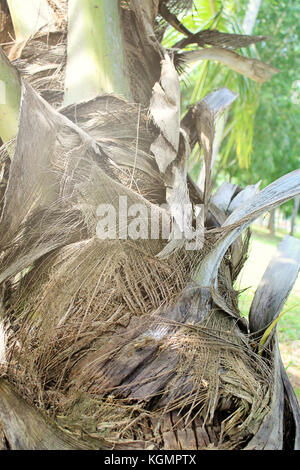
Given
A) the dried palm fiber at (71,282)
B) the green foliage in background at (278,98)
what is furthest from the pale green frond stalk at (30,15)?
the green foliage in background at (278,98)

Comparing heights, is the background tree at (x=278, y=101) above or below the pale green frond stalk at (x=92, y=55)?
above

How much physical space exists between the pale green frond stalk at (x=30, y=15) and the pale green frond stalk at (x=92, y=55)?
173mm

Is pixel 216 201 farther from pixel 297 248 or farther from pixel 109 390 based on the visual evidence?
pixel 109 390

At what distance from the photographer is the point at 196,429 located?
120 centimetres

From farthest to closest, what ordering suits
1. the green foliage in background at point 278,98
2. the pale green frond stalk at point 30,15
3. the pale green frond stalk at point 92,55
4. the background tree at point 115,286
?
the green foliage in background at point 278,98, the pale green frond stalk at point 30,15, the pale green frond stalk at point 92,55, the background tree at point 115,286

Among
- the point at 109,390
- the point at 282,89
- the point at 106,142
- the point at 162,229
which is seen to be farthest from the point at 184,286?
the point at 282,89

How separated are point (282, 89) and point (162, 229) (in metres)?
10.0

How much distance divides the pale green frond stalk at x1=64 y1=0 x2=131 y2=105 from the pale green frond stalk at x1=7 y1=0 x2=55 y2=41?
0.57ft

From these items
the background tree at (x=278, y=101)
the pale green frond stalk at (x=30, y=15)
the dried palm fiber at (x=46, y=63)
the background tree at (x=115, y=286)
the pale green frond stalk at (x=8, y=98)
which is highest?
the background tree at (x=278, y=101)

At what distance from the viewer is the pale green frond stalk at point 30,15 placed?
1.88 metres

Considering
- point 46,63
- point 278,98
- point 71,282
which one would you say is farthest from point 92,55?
point 278,98

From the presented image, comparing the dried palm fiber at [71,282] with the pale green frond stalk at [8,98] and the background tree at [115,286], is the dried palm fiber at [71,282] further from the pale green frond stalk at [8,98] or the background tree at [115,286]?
the pale green frond stalk at [8,98]

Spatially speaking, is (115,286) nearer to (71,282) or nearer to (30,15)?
(71,282)

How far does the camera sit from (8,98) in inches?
59.3
